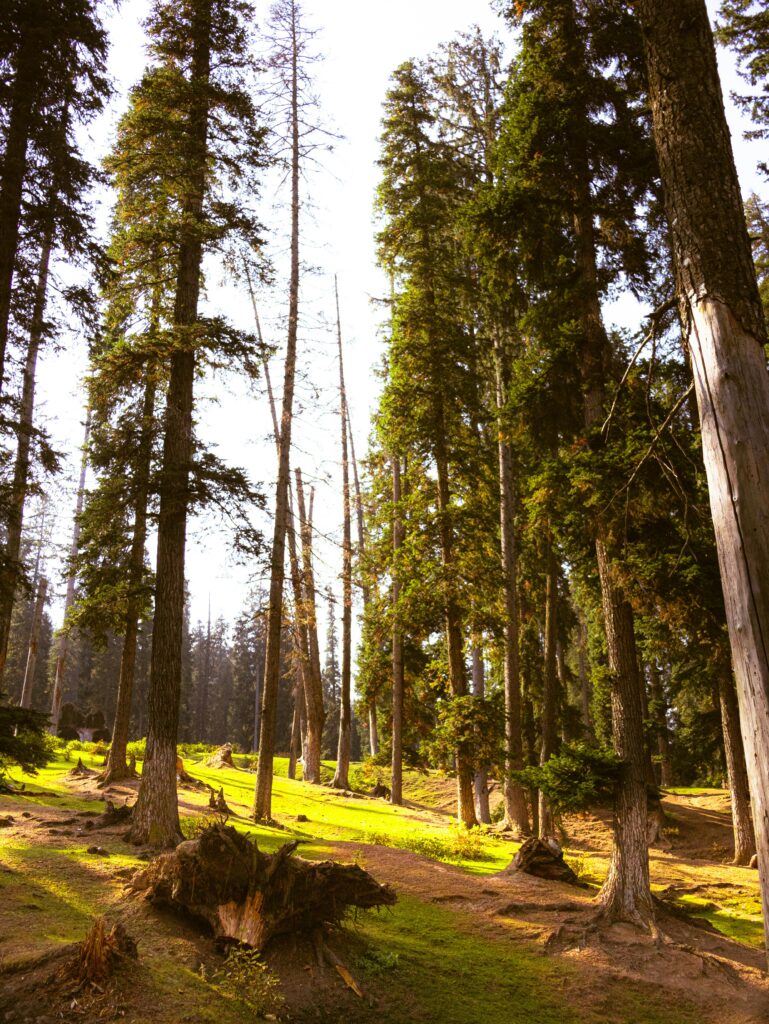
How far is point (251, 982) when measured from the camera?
6.15 m

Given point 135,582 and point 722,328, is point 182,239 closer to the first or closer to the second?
point 135,582

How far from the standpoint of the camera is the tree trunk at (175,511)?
11000mm

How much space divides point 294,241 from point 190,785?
16.0m

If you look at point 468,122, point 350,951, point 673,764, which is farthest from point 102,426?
point 673,764

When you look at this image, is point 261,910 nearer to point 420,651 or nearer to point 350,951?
point 350,951

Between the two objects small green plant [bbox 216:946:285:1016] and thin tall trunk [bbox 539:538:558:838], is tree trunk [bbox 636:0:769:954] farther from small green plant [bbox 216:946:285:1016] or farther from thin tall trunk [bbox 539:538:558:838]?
thin tall trunk [bbox 539:538:558:838]

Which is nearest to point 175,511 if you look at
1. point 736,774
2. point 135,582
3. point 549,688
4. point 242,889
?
point 135,582

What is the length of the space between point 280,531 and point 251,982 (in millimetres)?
11188

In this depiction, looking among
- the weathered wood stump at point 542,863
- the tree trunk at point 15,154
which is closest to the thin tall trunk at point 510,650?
the weathered wood stump at point 542,863

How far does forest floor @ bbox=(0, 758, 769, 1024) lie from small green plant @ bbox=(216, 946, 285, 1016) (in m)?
0.02

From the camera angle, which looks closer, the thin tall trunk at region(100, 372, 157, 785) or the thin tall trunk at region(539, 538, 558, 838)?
the thin tall trunk at region(100, 372, 157, 785)

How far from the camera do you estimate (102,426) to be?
14336mm

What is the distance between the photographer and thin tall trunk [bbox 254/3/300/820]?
15.1 m

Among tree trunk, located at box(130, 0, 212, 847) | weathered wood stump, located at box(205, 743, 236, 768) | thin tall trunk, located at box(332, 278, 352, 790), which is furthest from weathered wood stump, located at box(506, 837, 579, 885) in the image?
weathered wood stump, located at box(205, 743, 236, 768)
